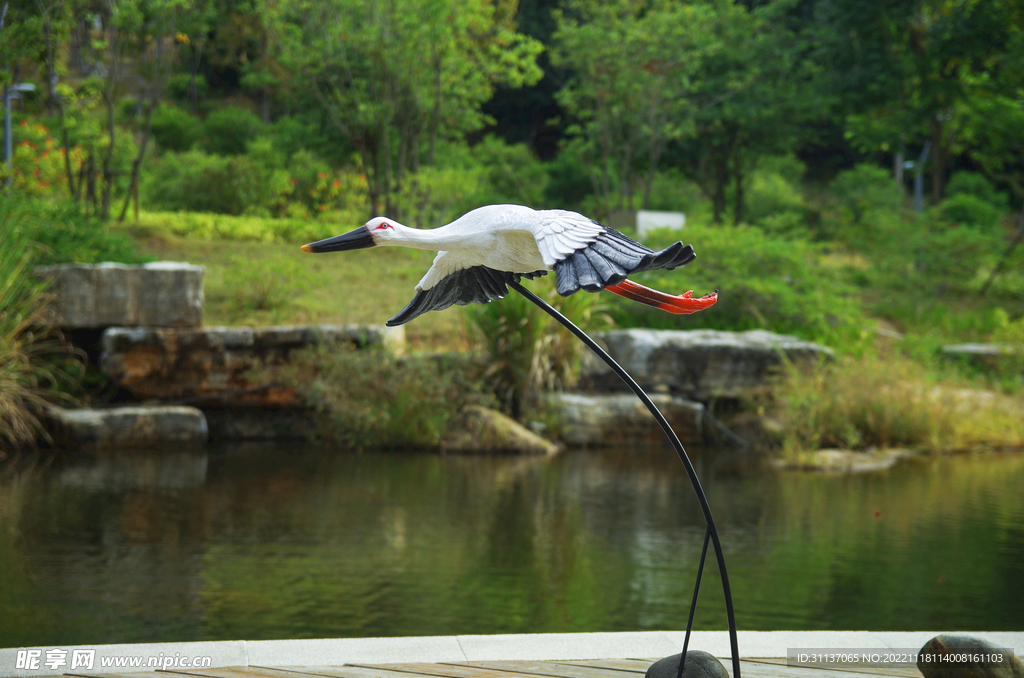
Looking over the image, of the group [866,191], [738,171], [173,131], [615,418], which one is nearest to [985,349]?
[615,418]

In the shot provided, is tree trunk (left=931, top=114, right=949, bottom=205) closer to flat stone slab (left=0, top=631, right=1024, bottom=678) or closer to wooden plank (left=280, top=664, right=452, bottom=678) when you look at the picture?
flat stone slab (left=0, top=631, right=1024, bottom=678)

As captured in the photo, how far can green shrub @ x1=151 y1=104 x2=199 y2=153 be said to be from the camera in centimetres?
2116

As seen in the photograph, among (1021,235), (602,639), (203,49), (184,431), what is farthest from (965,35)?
(203,49)

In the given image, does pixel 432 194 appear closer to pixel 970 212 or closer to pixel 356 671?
pixel 970 212

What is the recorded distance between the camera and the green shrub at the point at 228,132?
69.5 ft

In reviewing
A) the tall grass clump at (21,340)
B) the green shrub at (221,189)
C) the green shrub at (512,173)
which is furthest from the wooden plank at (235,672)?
the green shrub at (512,173)

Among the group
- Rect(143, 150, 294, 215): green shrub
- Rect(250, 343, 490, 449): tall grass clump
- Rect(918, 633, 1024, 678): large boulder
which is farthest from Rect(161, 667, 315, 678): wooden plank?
Rect(143, 150, 294, 215): green shrub

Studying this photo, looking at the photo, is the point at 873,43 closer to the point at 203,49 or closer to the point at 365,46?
the point at 365,46

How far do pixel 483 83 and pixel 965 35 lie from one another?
8243 mm

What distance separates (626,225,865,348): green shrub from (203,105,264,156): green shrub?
12632 mm

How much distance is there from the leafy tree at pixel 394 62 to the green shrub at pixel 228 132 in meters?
5.81

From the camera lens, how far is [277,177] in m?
16.5

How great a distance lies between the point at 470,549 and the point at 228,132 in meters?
18.3

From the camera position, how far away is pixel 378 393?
31.0 feet
